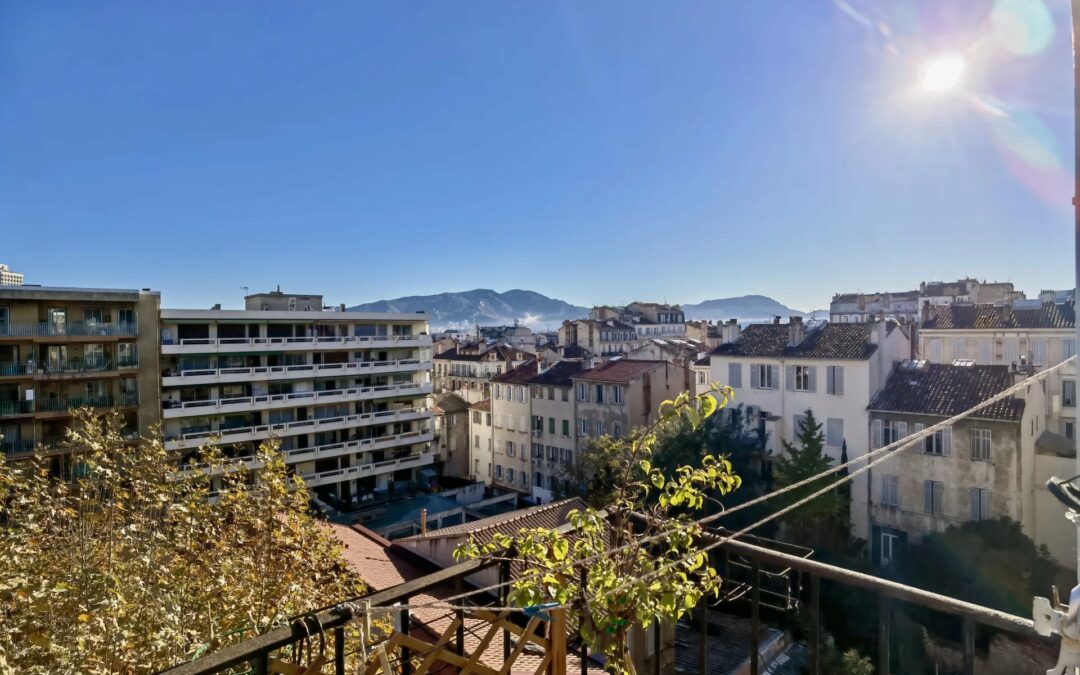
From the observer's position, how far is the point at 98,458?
5.38 metres

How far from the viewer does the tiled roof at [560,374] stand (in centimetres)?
3141

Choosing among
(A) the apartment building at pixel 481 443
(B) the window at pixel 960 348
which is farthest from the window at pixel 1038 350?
(A) the apartment building at pixel 481 443

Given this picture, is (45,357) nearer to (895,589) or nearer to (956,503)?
(895,589)

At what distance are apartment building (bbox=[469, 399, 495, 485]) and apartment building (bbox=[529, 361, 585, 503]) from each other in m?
A: 3.76

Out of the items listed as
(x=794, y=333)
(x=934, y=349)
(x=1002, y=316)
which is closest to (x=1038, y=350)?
(x=1002, y=316)

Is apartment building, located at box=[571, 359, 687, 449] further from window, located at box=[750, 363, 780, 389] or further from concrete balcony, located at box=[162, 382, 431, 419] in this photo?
concrete balcony, located at box=[162, 382, 431, 419]

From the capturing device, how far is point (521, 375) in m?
34.1

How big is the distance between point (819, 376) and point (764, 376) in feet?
7.27

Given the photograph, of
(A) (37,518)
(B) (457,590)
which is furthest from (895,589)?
(A) (37,518)

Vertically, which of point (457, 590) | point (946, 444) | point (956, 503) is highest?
point (457, 590)

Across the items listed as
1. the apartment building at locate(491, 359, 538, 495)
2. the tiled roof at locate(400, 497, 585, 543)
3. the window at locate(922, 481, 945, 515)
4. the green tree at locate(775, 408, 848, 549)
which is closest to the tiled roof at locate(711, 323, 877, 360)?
the green tree at locate(775, 408, 848, 549)

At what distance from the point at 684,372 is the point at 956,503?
13201 millimetres

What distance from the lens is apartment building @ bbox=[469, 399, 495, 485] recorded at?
3562 centimetres

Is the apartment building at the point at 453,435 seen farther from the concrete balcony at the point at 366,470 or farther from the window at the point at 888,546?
the window at the point at 888,546
